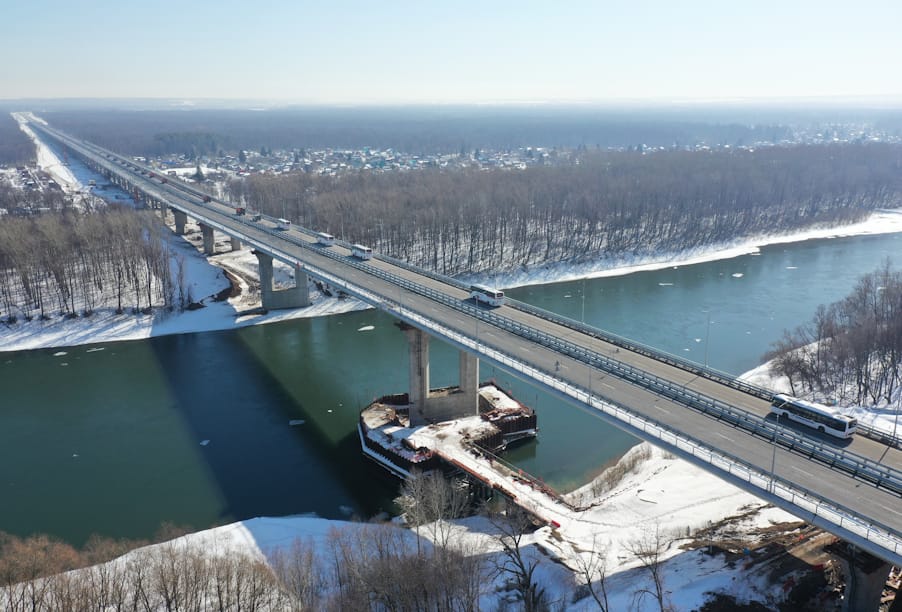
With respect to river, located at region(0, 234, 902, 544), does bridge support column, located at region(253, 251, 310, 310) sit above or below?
above

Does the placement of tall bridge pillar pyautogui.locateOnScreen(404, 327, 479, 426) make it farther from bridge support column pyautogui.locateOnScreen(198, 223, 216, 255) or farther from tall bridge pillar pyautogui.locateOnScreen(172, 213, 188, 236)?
tall bridge pillar pyautogui.locateOnScreen(172, 213, 188, 236)

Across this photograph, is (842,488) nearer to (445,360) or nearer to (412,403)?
(412,403)

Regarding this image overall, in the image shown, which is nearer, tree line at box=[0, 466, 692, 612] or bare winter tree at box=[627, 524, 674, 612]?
tree line at box=[0, 466, 692, 612]

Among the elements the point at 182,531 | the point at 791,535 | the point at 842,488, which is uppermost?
the point at 842,488

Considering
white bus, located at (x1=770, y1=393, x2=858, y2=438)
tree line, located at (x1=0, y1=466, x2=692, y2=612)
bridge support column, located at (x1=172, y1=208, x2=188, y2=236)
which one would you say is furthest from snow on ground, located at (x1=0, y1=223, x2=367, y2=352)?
white bus, located at (x1=770, y1=393, x2=858, y2=438)

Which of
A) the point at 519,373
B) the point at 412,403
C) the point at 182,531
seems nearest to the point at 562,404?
the point at 412,403

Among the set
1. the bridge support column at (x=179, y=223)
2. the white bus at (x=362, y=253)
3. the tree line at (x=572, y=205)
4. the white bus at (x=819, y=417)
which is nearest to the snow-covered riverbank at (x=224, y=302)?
the bridge support column at (x=179, y=223)
